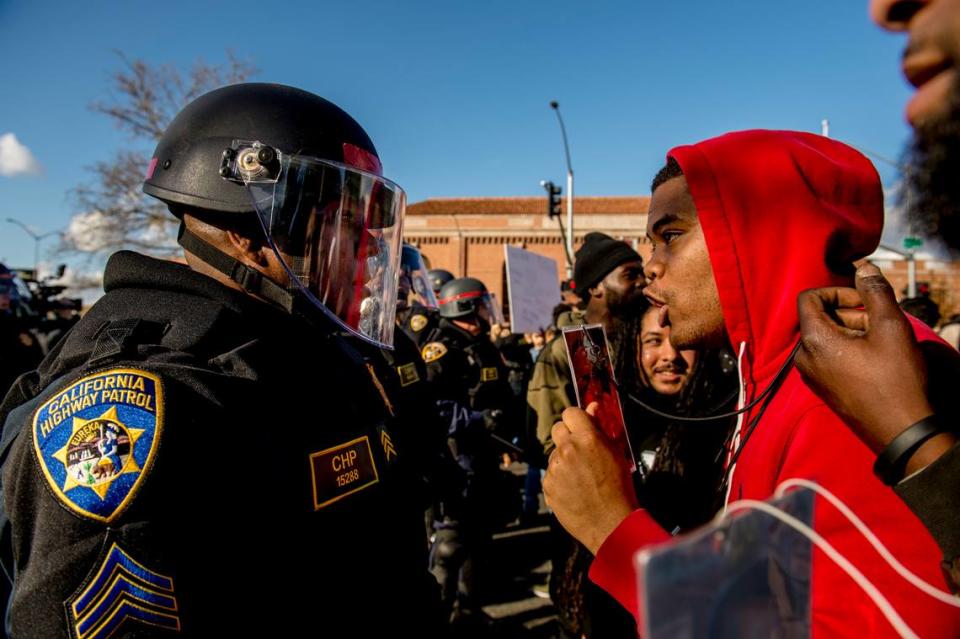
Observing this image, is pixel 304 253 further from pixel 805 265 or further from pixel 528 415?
pixel 528 415

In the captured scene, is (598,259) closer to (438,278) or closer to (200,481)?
(200,481)

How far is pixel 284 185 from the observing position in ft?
5.70

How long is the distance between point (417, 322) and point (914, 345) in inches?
195

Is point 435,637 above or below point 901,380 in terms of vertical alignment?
below

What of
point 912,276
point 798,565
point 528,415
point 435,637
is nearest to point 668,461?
point 528,415

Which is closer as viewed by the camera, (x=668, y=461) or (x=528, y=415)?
(x=668, y=461)

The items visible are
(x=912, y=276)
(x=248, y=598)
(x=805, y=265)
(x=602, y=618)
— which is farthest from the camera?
(x=912, y=276)

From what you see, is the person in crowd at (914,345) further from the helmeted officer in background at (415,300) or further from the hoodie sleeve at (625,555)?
the helmeted officer in background at (415,300)

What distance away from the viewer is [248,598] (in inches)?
47.3

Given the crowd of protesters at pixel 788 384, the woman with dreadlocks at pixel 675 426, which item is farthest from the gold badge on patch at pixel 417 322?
the woman with dreadlocks at pixel 675 426

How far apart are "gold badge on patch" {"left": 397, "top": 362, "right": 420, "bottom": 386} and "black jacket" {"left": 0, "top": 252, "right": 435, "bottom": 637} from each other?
2087mm

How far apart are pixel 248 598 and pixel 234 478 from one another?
25 cm

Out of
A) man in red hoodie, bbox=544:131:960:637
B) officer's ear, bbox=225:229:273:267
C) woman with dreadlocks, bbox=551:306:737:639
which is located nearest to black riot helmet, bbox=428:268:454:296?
woman with dreadlocks, bbox=551:306:737:639

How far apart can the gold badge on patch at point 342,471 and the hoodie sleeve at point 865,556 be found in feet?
3.35
